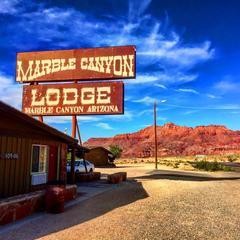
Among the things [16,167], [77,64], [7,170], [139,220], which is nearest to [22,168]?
[16,167]

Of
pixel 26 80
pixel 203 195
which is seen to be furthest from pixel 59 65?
pixel 203 195

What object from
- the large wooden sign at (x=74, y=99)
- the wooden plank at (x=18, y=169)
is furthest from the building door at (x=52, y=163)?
the large wooden sign at (x=74, y=99)

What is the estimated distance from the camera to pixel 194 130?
7795 inches

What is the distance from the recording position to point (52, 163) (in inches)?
729

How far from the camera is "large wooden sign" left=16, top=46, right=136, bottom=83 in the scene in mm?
24281

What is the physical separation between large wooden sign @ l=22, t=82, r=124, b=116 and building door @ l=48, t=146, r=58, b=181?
610 cm

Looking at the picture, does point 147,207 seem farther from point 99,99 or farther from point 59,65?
point 59,65

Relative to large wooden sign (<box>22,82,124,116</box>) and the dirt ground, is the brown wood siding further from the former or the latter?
large wooden sign (<box>22,82,124,116</box>)

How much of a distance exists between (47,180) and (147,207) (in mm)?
6315

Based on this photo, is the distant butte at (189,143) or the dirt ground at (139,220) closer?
the dirt ground at (139,220)

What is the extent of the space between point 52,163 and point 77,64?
8853 mm

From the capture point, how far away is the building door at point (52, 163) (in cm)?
1819

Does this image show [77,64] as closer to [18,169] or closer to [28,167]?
[28,167]

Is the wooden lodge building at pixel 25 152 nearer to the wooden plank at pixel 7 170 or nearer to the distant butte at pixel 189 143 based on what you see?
the wooden plank at pixel 7 170
